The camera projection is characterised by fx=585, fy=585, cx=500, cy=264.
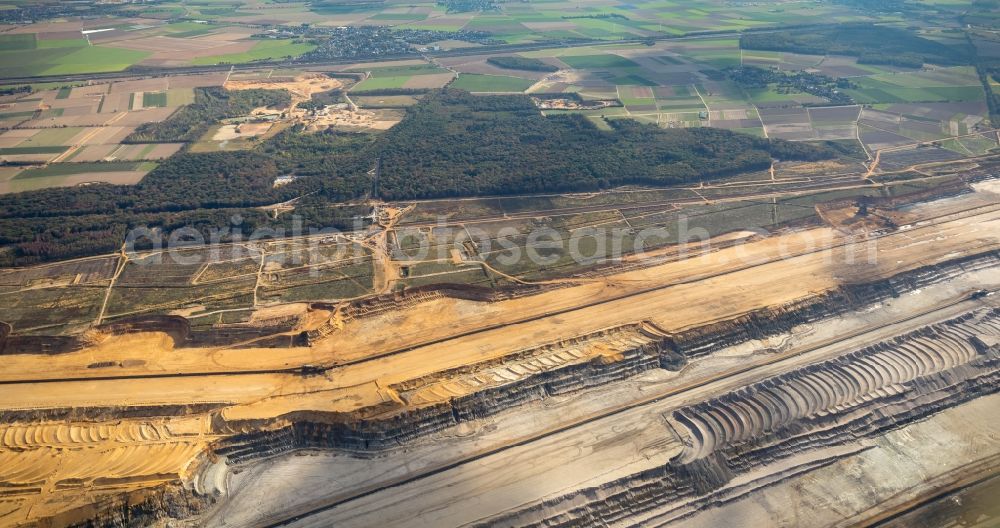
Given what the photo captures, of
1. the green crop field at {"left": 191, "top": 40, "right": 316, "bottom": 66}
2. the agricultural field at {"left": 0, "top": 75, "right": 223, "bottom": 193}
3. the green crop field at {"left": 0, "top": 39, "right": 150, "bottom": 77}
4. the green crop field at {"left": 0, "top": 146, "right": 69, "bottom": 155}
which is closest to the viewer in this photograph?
the agricultural field at {"left": 0, "top": 75, "right": 223, "bottom": 193}

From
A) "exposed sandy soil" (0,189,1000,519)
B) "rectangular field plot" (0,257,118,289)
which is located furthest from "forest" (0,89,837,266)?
"exposed sandy soil" (0,189,1000,519)

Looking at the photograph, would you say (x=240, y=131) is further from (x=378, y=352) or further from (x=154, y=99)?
(x=378, y=352)

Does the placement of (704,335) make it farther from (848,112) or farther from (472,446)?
(848,112)

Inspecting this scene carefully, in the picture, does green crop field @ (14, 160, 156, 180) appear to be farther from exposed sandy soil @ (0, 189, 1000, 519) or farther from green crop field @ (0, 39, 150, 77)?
green crop field @ (0, 39, 150, 77)

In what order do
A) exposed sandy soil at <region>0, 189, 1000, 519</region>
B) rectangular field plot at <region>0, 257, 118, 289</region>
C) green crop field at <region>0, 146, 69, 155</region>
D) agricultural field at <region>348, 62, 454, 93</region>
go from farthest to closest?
agricultural field at <region>348, 62, 454, 93</region>
green crop field at <region>0, 146, 69, 155</region>
rectangular field plot at <region>0, 257, 118, 289</region>
exposed sandy soil at <region>0, 189, 1000, 519</region>

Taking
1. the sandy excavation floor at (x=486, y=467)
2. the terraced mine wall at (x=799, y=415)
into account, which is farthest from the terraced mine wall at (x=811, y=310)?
the terraced mine wall at (x=799, y=415)
